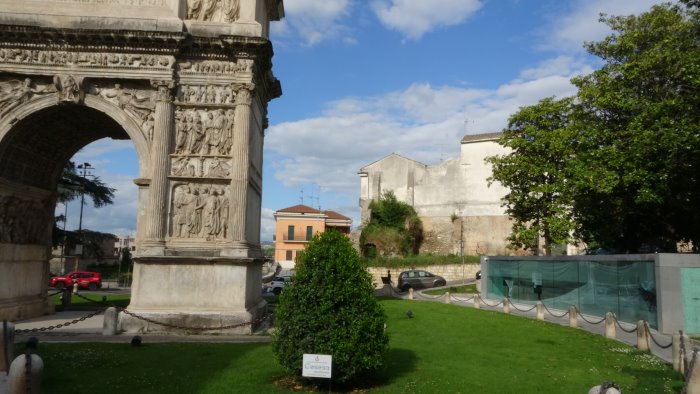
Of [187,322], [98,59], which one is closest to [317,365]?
[187,322]

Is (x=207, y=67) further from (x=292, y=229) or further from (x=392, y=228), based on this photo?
(x=292, y=229)

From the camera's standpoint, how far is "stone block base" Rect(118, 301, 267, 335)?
1378cm

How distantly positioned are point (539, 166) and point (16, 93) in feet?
81.7

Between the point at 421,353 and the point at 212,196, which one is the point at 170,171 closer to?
the point at 212,196

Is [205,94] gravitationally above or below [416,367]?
above

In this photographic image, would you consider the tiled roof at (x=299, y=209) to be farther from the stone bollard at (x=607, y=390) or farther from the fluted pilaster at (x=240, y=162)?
the stone bollard at (x=607, y=390)

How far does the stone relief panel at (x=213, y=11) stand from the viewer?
1536cm

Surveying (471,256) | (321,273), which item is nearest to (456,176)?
(471,256)

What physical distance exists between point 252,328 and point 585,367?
26.6ft

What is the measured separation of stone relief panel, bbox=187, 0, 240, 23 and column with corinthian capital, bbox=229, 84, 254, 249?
2207 millimetres

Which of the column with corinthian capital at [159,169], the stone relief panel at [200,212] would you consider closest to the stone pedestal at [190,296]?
the column with corinthian capital at [159,169]

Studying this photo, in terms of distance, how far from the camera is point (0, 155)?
1507 cm

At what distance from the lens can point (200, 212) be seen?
14758 mm

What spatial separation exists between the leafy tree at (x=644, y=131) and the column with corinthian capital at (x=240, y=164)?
50.1 feet
